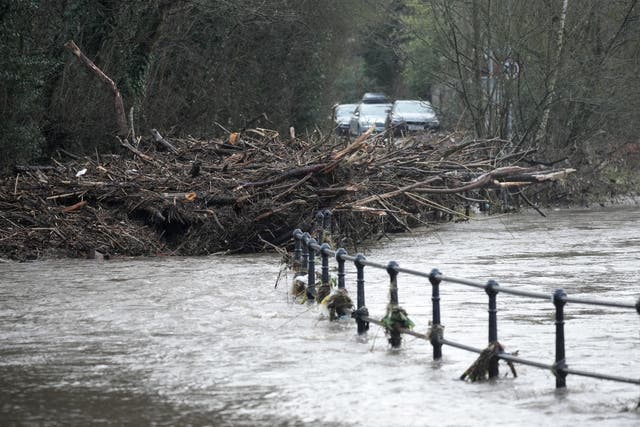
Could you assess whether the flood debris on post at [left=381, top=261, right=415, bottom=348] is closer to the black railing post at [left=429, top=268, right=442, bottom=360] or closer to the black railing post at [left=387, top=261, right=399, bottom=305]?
the black railing post at [left=387, top=261, right=399, bottom=305]

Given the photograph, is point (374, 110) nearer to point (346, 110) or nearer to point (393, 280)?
point (346, 110)

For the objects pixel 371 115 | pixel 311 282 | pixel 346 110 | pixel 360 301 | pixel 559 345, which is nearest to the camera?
pixel 559 345

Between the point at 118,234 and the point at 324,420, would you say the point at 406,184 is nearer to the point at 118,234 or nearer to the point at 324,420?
the point at 118,234

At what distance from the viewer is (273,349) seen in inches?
454

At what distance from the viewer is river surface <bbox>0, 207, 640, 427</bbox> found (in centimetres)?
880

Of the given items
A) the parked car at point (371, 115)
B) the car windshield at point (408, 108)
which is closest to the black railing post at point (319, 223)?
the parked car at point (371, 115)

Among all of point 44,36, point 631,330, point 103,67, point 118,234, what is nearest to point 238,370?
point 631,330

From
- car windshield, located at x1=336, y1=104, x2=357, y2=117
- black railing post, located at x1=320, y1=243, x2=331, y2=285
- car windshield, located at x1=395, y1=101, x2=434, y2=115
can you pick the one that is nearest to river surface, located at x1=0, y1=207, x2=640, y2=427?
black railing post, located at x1=320, y1=243, x2=331, y2=285

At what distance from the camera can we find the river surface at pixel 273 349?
880 centimetres

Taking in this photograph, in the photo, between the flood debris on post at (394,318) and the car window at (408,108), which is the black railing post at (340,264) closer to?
the flood debris on post at (394,318)

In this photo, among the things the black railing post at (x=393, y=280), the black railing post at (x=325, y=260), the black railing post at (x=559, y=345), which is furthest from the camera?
the black railing post at (x=325, y=260)

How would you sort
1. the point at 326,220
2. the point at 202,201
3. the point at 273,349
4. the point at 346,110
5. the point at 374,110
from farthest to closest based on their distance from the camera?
the point at 346,110
the point at 374,110
the point at 202,201
the point at 326,220
the point at 273,349

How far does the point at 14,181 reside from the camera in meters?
22.5

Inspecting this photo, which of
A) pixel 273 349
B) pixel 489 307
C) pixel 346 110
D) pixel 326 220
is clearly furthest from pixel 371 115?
pixel 489 307
